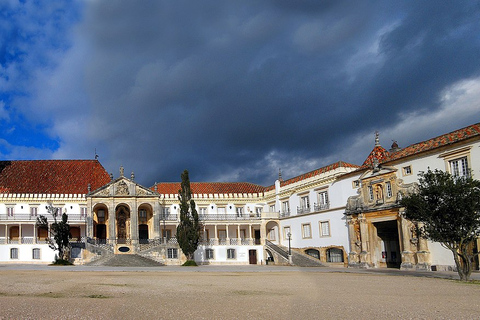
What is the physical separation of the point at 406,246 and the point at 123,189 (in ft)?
86.9

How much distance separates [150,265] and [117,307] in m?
25.4

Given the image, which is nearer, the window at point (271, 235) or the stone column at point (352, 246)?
the stone column at point (352, 246)

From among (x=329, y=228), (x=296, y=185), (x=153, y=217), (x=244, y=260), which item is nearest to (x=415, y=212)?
(x=329, y=228)

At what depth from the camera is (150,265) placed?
37.0 meters

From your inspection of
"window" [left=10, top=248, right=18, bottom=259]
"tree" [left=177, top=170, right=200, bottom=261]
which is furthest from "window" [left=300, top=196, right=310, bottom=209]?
"window" [left=10, top=248, right=18, bottom=259]

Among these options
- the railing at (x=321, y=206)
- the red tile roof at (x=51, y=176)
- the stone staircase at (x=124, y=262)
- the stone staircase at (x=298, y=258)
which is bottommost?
the stone staircase at (x=298, y=258)

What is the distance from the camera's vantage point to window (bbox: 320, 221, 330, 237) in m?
37.5

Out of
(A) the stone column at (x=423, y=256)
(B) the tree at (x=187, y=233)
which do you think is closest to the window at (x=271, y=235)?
(B) the tree at (x=187, y=233)

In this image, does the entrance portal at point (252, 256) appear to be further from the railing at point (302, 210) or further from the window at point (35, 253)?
the window at point (35, 253)

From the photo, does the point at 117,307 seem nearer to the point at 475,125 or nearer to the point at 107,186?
the point at 475,125

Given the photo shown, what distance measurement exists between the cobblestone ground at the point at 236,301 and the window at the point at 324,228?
18.3m

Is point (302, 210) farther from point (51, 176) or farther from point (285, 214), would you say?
point (51, 176)

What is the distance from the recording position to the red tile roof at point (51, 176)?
4691cm

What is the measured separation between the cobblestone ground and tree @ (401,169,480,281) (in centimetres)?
245
